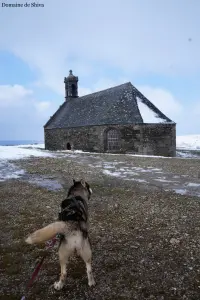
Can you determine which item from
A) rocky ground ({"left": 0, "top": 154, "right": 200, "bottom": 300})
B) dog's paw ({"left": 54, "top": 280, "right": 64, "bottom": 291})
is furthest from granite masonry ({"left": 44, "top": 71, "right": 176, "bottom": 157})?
dog's paw ({"left": 54, "top": 280, "right": 64, "bottom": 291})

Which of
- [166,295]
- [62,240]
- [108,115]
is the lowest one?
[166,295]

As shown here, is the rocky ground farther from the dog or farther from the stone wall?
the stone wall

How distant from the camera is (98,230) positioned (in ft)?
24.0

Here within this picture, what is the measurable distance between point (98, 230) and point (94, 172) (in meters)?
9.10

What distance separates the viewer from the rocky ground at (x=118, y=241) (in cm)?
477

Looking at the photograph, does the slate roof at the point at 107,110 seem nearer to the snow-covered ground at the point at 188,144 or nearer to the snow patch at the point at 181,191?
the snow patch at the point at 181,191

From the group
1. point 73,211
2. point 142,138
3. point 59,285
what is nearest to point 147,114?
point 142,138

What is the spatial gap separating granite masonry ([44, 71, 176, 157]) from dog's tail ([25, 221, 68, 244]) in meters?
28.7

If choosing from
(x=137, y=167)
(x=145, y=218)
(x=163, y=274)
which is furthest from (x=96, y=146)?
(x=163, y=274)

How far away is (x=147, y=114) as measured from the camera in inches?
1326

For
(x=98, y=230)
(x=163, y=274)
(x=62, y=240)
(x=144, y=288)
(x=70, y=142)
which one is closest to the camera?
(x=62, y=240)

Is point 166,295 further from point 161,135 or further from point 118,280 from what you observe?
point 161,135

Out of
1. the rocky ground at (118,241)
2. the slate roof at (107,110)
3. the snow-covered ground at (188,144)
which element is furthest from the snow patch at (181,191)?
the snow-covered ground at (188,144)

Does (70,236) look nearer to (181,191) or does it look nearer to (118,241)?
(118,241)
